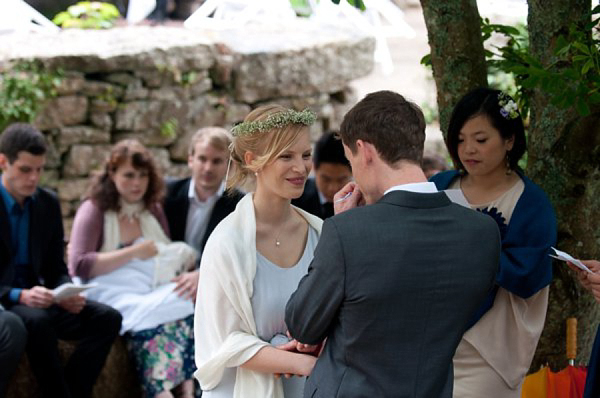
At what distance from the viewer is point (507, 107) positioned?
371 centimetres

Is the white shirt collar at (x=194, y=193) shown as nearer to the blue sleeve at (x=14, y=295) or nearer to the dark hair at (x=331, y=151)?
the dark hair at (x=331, y=151)

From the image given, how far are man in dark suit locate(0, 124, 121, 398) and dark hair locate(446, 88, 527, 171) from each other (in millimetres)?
2574

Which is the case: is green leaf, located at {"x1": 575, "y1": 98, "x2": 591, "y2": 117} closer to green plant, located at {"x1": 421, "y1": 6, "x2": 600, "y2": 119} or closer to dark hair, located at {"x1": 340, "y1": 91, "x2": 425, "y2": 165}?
green plant, located at {"x1": 421, "y1": 6, "x2": 600, "y2": 119}

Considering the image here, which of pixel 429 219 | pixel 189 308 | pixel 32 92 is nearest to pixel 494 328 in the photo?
pixel 429 219

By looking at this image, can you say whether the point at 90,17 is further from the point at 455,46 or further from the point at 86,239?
the point at 455,46

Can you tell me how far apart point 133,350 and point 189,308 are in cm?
40

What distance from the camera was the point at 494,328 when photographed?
3.58 metres

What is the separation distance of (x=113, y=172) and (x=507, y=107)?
9.49ft

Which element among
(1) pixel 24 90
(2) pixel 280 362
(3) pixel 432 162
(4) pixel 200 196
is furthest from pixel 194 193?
(2) pixel 280 362

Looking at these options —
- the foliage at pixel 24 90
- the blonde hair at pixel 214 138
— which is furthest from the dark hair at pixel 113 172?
the foliage at pixel 24 90

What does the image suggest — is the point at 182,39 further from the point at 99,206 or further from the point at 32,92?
the point at 99,206

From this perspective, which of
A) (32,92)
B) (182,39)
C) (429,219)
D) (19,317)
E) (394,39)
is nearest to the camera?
(429,219)

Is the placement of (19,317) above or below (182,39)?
below

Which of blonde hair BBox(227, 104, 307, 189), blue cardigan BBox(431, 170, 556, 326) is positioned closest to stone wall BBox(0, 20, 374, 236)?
blonde hair BBox(227, 104, 307, 189)
